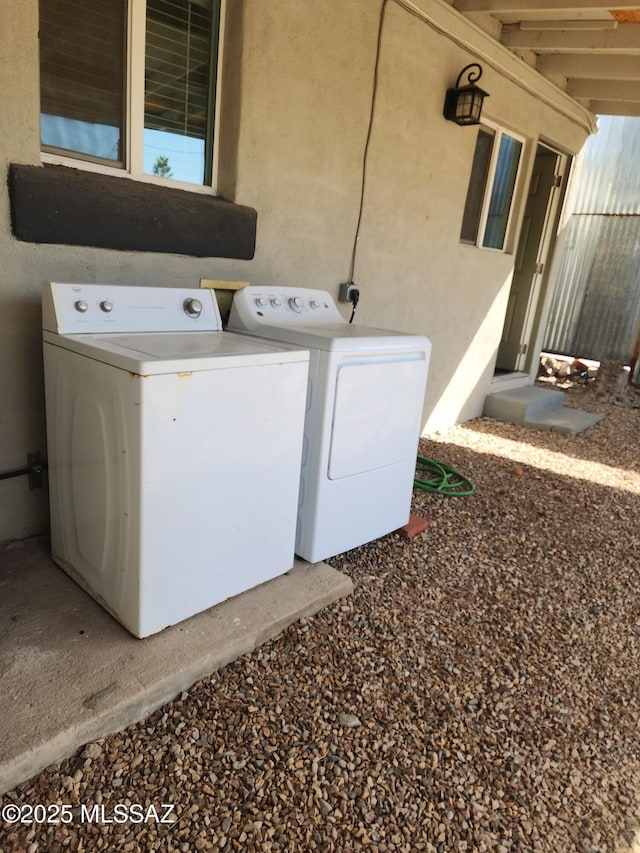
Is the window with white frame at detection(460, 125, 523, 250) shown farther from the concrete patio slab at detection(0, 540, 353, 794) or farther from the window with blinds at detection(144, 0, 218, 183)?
the concrete patio slab at detection(0, 540, 353, 794)

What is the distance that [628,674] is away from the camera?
1920 mm

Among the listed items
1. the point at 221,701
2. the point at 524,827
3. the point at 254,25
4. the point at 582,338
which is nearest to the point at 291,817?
the point at 221,701

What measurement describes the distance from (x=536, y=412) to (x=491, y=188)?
81.1 inches

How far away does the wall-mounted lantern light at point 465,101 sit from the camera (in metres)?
3.46

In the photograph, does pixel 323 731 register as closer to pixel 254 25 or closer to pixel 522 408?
pixel 254 25

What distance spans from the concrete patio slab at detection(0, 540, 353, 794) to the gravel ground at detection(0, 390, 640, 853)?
0.06 metres

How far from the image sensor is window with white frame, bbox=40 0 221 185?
2100 millimetres

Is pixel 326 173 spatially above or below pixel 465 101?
below

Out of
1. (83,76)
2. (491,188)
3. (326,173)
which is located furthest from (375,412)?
(491,188)

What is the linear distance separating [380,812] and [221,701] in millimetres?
535

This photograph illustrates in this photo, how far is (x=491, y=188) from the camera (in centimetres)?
441

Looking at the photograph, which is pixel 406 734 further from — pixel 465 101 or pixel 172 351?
pixel 465 101

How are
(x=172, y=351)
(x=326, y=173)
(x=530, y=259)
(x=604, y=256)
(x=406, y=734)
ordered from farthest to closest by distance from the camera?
(x=604, y=256) < (x=530, y=259) < (x=326, y=173) < (x=172, y=351) < (x=406, y=734)

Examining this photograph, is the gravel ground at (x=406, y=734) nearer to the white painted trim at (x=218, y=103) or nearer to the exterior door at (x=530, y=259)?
→ the white painted trim at (x=218, y=103)
